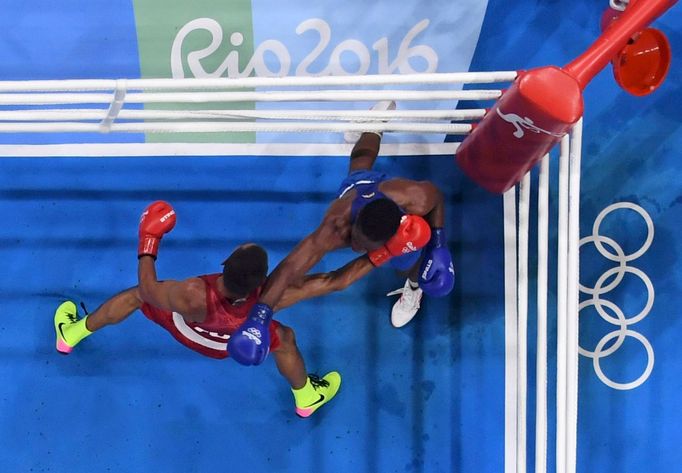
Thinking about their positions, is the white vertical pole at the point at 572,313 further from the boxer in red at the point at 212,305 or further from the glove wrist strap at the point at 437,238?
the boxer in red at the point at 212,305

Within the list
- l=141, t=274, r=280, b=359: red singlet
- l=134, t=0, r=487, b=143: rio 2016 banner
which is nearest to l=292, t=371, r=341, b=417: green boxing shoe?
l=141, t=274, r=280, b=359: red singlet

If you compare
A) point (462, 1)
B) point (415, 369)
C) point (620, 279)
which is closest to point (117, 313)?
point (415, 369)

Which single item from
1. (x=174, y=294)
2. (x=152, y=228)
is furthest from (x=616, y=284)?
(x=152, y=228)

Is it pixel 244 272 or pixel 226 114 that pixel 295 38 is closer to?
pixel 226 114

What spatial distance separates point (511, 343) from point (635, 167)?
47.0 inches

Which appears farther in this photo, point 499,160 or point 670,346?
point 670,346

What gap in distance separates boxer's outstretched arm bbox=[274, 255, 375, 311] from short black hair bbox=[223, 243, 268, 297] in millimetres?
382

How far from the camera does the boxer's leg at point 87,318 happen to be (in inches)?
133

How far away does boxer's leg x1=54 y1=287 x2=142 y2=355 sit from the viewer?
11.1 feet

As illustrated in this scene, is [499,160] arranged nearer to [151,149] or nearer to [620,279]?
[620,279]

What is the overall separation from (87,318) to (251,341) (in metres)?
1.25

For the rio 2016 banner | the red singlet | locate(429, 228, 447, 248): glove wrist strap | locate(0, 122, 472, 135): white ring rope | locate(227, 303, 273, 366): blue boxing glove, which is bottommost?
locate(227, 303, 273, 366): blue boxing glove

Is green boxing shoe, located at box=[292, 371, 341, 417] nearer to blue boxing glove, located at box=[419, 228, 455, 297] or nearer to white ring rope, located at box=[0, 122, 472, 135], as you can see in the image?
blue boxing glove, located at box=[419, 228, 455, 297]

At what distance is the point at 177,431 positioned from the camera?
12.3ft
